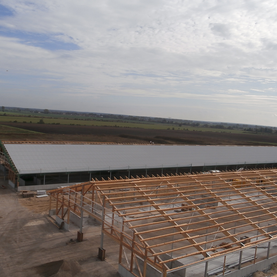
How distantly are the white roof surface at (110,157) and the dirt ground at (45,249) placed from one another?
10.2 meters

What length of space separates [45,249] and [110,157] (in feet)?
79.6

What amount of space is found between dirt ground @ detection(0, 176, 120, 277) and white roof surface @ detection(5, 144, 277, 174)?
1022cm

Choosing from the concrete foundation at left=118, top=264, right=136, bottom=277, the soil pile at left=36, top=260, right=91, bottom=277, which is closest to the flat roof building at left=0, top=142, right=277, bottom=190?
the soil pile at left=36, top=260, right=91, bottom=277

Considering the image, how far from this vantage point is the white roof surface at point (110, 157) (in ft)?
120

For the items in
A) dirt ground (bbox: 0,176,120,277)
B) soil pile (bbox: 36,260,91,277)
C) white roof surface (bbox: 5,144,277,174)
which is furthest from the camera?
white roof surface (bbox: 5,144,277,174)

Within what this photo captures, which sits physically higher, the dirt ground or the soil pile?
the soil pile

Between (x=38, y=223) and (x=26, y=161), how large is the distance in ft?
45.3

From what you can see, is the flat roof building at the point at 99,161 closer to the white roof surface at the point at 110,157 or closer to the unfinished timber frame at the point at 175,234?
the white roof surface at the point at 110,157

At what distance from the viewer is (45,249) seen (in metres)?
19.6

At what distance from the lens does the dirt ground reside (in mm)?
16875

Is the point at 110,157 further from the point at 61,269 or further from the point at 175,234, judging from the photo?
the point at 175,234

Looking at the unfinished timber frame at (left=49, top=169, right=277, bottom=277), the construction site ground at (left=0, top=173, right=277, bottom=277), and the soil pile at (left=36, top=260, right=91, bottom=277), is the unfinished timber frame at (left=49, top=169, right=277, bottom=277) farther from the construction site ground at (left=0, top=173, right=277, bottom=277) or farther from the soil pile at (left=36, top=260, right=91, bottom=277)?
the soil pile at (left=36, top=260, right=91, bottom=277)

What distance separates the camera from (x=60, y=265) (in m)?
16.7

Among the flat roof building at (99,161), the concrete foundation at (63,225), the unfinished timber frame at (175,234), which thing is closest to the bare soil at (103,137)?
the flat roof building at (99,161)
